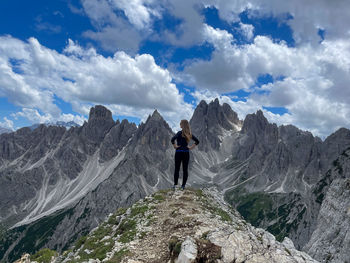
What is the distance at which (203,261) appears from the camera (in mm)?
10609

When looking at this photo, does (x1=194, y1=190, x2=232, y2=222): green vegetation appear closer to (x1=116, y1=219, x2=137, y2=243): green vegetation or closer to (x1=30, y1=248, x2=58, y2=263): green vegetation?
(x1=116, y1=219, x2=137, y2=243): green vegetation

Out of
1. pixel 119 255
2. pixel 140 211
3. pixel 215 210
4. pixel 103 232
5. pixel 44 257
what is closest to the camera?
pixel 119 255

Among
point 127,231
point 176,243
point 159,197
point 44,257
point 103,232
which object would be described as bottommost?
point 44,257

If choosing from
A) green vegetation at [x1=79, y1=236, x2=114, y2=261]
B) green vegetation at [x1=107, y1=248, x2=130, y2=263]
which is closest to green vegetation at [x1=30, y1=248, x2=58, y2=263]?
green vegetation at [x1=79, y1=236, x2=114, y2=261]

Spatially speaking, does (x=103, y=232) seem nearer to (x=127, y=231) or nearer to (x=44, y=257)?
(x=44, y=257)

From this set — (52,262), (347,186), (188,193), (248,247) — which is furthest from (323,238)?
(52,262)

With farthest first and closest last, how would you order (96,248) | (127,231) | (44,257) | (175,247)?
1. (44,257)
2. (127,231)
3. (96,248)
4. (175,247)

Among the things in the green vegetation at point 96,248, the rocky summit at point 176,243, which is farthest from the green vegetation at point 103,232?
the green vegetation at point 96,248

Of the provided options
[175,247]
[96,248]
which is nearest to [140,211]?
[96,248]

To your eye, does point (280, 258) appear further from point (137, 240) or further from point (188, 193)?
point (188, 193)

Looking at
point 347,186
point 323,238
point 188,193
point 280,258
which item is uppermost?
point 347,186

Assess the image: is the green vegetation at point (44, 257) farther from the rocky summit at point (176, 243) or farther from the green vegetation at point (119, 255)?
the green vegetation at point (119, 255)

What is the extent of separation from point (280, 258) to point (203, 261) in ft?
10.9

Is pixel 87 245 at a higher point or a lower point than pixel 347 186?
lower
